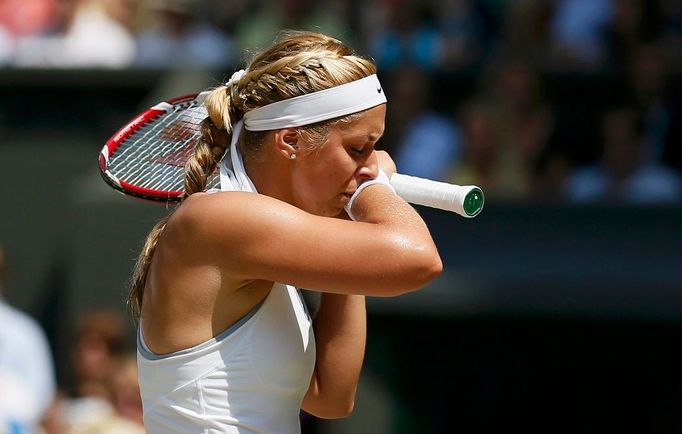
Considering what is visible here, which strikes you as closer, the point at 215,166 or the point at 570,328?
the point at 215,166

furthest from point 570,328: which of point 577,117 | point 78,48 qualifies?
point 78,48

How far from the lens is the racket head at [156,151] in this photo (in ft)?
9.36

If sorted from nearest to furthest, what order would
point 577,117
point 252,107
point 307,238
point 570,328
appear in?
point 307,238
point 252,107
point 570,328
point 577,117

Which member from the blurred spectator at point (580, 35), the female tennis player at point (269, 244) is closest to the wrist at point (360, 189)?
the female tennis player at point (269, 244)

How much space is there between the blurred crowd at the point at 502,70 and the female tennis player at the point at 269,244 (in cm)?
414

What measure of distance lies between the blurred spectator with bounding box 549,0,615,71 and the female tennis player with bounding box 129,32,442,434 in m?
4.64

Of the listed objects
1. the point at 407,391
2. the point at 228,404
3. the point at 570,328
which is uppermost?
the point at 228,404

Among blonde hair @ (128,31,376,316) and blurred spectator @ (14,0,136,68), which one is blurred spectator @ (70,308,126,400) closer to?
blurred spectator @ (14,0,136,68)

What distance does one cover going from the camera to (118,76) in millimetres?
7699

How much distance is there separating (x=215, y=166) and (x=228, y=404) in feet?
1.63

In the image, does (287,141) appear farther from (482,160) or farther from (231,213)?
(482,160)

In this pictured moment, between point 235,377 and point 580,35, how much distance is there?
5146mm

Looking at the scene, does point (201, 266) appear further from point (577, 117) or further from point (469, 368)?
point (577, 117)

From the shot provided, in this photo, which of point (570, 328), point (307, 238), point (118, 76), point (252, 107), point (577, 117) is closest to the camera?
point (307, 238)
